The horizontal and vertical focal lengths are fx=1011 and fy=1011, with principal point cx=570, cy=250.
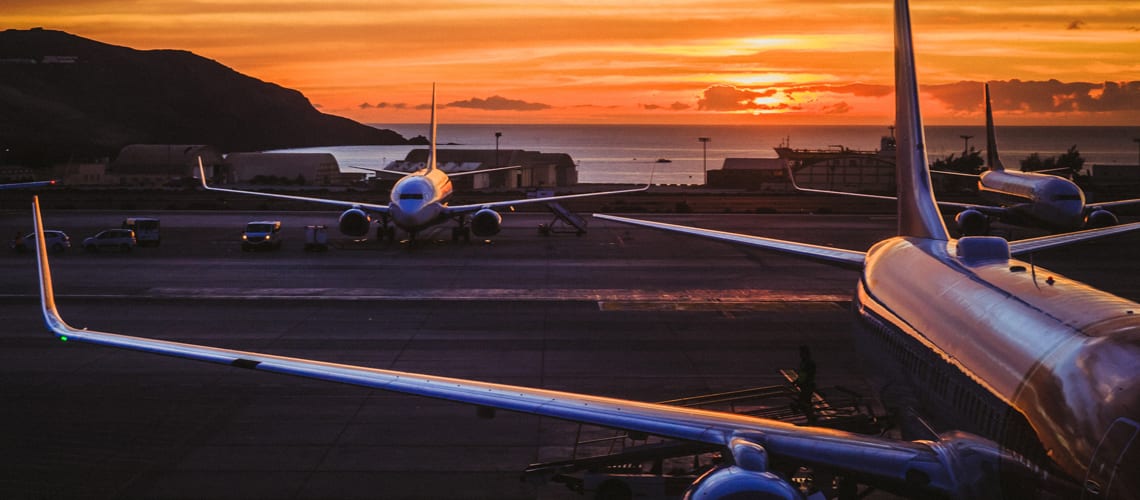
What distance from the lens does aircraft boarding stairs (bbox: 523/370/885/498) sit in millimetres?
16844

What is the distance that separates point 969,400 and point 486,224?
1904 inches

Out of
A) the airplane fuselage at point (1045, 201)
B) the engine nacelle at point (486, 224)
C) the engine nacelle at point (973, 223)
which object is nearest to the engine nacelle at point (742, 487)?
the engine nacelle at point (486, 224)

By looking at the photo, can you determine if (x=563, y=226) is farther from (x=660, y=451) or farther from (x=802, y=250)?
(x=660, y=451)

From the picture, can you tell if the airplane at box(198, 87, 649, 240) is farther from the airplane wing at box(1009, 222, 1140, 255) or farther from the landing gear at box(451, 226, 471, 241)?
the airplane wing at box(1009, 222, 1140, 255)

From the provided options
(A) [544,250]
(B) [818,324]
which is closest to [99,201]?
(A) [544,250]

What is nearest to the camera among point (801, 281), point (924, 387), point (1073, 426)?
point (1073, 426)

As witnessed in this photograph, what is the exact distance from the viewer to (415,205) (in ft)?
184

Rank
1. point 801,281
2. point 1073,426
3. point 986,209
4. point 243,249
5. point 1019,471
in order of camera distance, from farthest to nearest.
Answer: point 986,209
point 243,249
point 801,281
point 1019,471
point 1073,426

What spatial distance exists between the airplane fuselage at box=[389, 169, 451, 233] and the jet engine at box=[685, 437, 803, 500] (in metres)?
46.7

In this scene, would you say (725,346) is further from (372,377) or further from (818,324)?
(372,377)

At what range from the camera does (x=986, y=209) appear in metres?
67.4

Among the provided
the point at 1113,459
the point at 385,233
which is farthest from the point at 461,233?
the point at 1113,459

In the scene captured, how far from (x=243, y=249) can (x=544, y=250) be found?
54.5 feet

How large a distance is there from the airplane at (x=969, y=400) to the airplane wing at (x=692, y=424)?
0.02 metres
